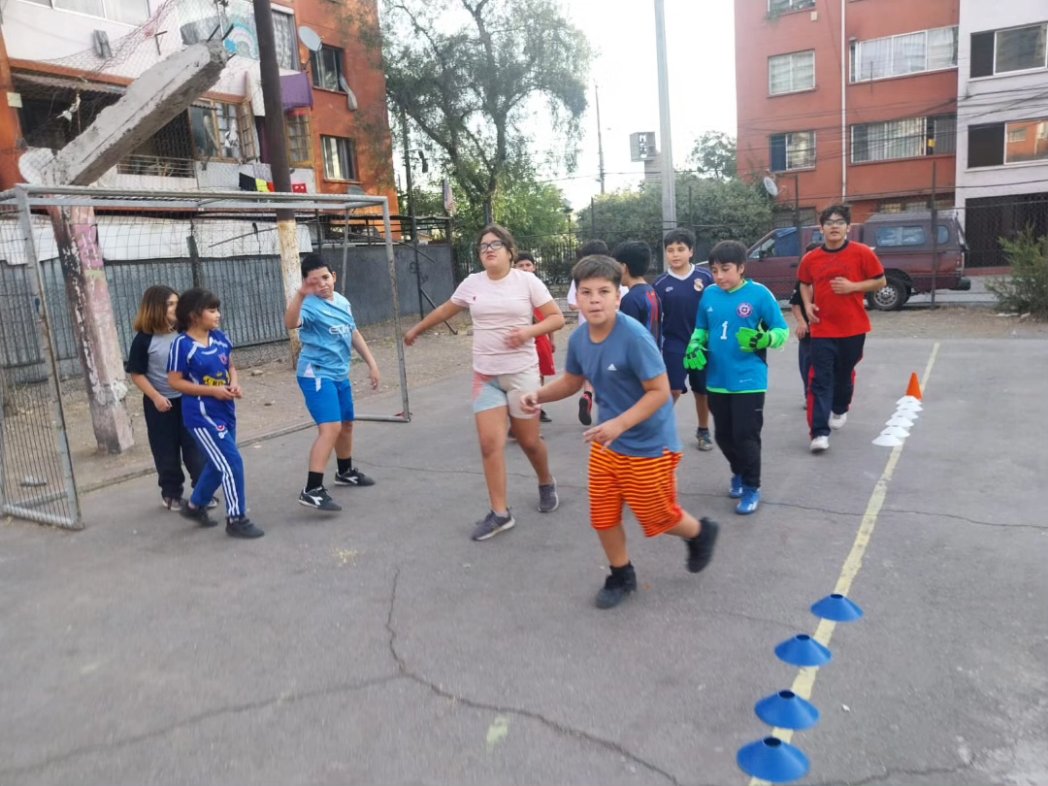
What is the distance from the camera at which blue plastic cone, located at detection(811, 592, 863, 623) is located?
11.3 ft

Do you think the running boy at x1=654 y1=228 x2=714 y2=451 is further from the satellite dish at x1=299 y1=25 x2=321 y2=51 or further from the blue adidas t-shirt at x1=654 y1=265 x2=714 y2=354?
the satellite dish at x1=299 y1=25 x2=321 y2=51

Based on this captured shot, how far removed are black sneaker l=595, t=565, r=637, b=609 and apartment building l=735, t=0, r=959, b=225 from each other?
24.9m

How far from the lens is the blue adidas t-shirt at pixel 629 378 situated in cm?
347

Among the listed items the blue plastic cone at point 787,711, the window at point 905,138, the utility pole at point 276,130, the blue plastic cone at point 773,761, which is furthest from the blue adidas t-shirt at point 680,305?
the window at point 905,138

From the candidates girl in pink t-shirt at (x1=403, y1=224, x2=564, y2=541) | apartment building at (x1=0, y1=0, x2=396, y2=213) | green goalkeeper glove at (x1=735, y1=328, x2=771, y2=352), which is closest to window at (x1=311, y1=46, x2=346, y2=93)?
apartment building at (x1=0, y1=0, x2=396, y2=213)

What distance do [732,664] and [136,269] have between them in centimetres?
1235

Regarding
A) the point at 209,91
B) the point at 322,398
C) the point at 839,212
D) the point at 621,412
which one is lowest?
the point at 322,398

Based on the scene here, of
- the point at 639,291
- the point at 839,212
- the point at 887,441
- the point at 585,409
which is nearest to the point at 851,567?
the point at 639,291

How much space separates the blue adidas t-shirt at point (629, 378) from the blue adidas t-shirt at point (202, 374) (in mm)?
2445

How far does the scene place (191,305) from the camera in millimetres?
4801

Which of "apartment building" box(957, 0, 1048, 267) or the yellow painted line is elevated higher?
"apartment building" box(957, 0, 1048, 267)

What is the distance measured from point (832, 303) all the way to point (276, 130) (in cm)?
871

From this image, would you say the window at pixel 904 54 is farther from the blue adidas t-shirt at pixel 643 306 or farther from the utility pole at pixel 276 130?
the blue adidas t-shirt at pixel 643 306

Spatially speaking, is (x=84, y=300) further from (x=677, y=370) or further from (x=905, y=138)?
(x=905, y=138)
